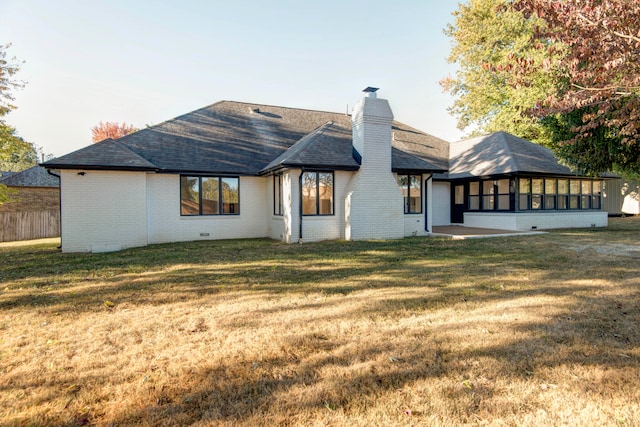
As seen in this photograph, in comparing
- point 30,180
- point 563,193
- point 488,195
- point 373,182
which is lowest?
point 488,195

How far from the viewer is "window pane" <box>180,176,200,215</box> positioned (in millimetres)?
14477

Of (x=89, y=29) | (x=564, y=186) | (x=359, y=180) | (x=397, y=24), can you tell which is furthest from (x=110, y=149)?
(x=564, y=186)

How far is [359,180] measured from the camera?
44.9 ft

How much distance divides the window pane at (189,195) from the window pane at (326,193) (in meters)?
5.24

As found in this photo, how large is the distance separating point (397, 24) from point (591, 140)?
976 cm

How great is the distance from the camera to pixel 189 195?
577 inches

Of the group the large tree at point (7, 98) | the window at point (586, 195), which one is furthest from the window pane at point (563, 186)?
the large tree at point (7, 98)

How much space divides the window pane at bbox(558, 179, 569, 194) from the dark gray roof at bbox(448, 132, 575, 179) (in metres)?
0.69

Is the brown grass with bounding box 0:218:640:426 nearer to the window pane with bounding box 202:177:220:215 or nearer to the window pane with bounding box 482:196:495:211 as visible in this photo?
the window pane with bounding box 202:177:220:215

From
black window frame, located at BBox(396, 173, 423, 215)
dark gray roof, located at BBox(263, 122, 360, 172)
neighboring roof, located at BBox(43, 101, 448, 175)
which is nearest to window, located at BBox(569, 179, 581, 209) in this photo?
neighboring roof, located at BBox(43, 101, 448, 175)

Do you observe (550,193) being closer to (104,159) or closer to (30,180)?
(104,159)

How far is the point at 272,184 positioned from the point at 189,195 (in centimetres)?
347

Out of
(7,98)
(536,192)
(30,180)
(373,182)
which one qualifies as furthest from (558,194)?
(30,180)

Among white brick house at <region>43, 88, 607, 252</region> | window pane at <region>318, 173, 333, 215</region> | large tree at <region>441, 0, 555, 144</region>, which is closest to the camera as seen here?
white brick house at <region>43, 88, 607, 252</region>
